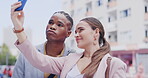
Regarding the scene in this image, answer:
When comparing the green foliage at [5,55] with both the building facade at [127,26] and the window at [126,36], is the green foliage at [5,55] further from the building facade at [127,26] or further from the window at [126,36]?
the window at [126,36]

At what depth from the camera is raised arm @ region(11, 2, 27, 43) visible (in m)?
0.65

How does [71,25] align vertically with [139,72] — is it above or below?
above

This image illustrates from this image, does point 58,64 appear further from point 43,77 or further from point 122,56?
point 122,56

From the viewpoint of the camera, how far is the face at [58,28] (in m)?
0.79

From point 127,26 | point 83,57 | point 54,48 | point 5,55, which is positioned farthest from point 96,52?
point 5,55

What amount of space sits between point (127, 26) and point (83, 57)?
7286 millimetres

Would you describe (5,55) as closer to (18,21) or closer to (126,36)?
(126,36)

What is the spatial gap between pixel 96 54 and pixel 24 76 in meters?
0.23

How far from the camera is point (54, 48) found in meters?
0.82

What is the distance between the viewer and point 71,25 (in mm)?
819

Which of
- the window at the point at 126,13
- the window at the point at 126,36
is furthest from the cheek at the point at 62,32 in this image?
the window at the point at 126,13

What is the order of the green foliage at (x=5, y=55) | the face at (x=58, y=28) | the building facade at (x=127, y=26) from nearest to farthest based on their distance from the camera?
the face at (x=58, y=28) < the building facade at (x=127, y=26) < the green foliage at (x=5, y=55)

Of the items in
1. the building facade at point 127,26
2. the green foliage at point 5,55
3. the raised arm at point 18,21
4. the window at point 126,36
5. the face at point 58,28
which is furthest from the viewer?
the green foliage at point 5,55

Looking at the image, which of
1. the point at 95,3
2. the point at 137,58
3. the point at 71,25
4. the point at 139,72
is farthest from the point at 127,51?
the point at 71,25
